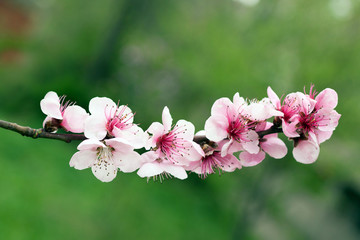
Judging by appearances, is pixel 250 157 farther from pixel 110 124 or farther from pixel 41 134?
pixel 41 134

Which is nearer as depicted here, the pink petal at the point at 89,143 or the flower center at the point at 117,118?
the pink petal at the point at 89,143

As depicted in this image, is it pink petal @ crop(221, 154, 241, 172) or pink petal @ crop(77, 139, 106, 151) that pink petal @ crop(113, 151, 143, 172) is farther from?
pink petal @ crop(221, 154, 241, 172)

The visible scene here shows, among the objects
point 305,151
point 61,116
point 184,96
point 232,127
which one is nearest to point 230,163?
point 232,127

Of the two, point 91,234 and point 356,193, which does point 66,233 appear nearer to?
point 91,234

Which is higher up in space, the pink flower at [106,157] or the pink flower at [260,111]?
the pink flower at [260,111]

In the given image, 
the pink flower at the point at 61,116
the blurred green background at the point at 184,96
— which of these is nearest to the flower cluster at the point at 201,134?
the pink flower at the point at 61,116

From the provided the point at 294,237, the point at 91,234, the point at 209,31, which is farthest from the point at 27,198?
the point at 294,237

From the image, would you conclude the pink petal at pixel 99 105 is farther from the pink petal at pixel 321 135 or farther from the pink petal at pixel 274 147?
the pink petal at pixel 321 135

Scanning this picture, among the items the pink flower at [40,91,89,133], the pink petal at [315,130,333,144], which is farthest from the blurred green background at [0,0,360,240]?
the pink flower at [40,91,89,133]

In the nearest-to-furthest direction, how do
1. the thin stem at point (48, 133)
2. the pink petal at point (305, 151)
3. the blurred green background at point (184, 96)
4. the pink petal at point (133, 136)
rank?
the thin stem at point (48, 133), the pink petal at point (133, 136), the pink petal at point (305, 151), the blurred green background at point (184, 96)
